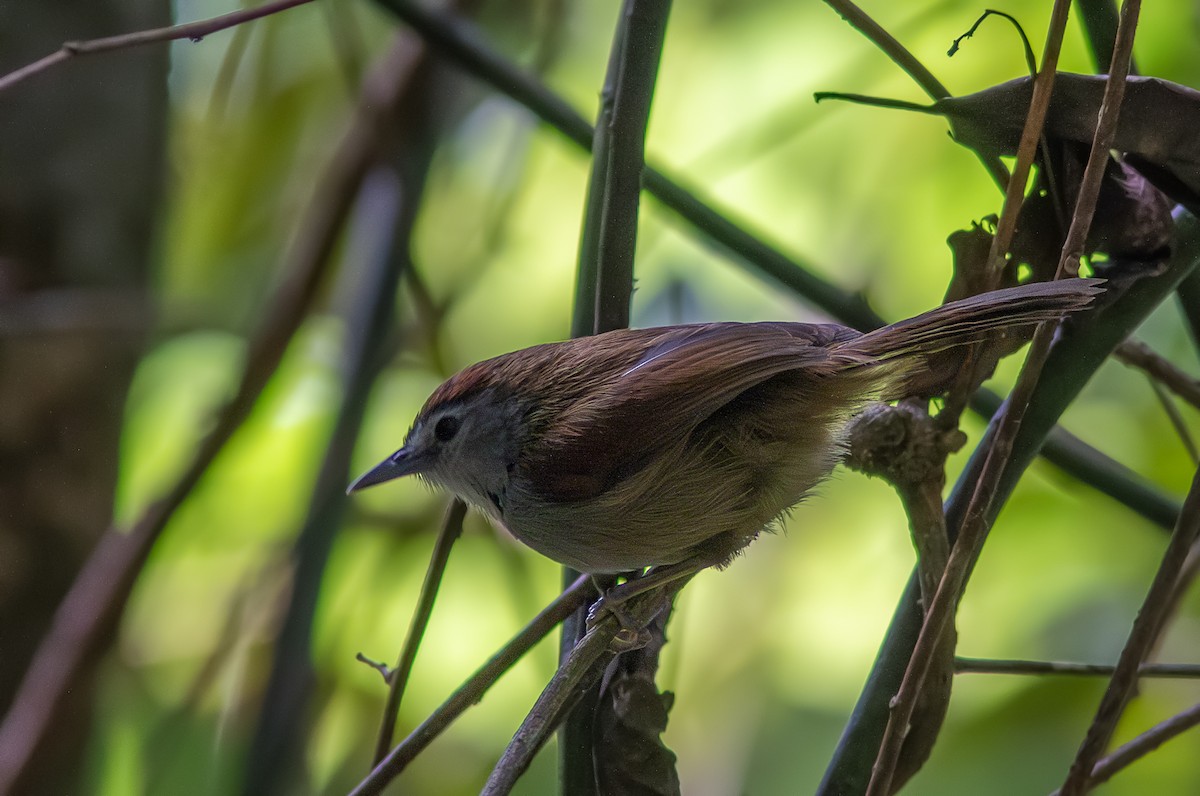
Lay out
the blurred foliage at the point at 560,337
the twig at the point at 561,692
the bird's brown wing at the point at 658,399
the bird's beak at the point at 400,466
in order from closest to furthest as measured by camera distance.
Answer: the twig at the point at 561,692, the bird's brown wing at the point at 658,399, the bird's beak at the point at 400,466, the blurred foliage at the point at 560,337

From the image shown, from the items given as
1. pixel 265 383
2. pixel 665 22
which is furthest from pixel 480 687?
Result: pixel 265 383

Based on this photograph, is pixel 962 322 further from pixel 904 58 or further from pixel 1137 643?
pixel 1137 643

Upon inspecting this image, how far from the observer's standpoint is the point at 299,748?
8.09 feet

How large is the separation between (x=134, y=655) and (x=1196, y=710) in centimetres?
265

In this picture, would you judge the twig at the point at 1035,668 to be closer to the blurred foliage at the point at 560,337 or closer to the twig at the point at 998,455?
the twig at the point at 998,455

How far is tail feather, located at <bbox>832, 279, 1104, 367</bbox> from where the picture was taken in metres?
1.42

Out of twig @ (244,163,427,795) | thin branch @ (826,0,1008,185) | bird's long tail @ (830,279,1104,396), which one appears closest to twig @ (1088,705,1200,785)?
bird's long tail @ (830,279,1104,396)

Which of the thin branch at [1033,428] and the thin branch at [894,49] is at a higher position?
the thin branch at [894,49]

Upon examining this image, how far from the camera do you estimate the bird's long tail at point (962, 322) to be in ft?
4.67

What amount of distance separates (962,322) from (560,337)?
170 centimetres

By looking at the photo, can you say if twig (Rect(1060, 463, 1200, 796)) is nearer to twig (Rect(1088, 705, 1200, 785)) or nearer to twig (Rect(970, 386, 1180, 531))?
twig (Rect(1088, 705, 1200, 785))

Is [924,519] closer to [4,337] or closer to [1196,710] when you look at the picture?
[1196,710]

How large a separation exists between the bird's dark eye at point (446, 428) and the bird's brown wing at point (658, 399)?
0.30m

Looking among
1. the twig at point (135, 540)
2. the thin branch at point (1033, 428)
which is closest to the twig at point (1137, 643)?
the thin branch at point (1033, 428)
